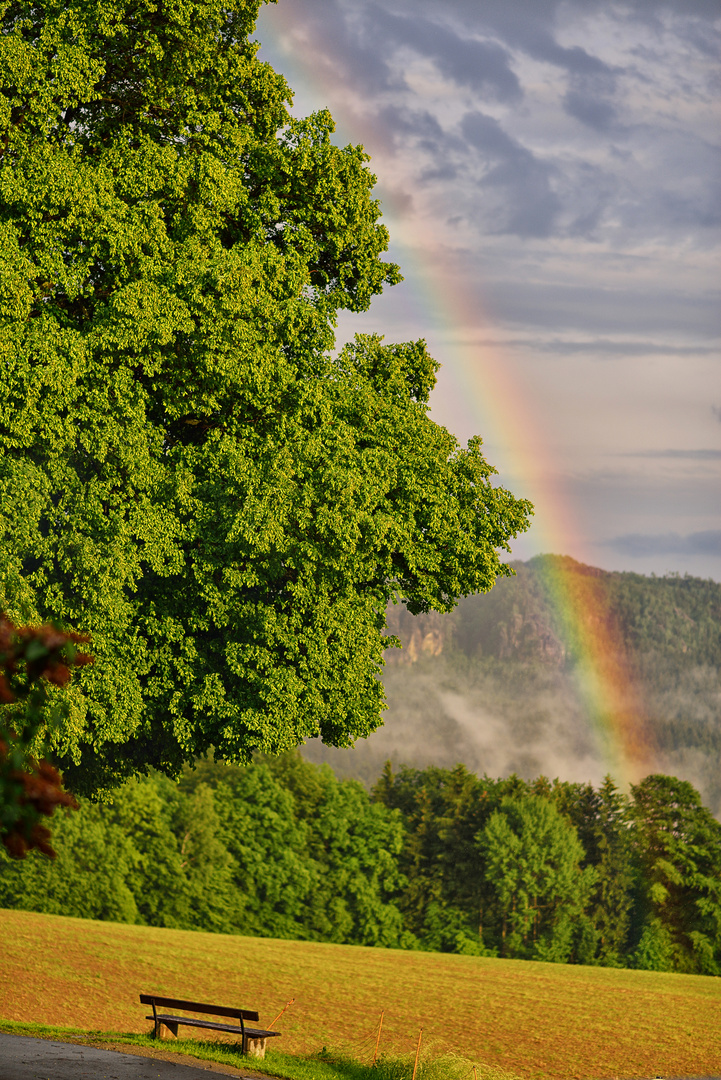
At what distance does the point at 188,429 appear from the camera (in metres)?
21.0

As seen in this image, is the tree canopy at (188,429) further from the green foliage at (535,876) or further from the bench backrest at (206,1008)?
the green foliage at (535,876)

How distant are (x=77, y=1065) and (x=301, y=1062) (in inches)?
164

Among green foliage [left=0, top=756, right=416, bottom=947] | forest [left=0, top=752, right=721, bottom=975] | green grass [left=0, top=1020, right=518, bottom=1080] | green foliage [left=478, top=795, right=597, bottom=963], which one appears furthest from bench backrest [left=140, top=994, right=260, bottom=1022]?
green foliage [left=478, top=795, right=597, bottom=963]

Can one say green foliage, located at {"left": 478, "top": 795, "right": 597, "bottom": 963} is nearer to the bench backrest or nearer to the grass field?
the grass field

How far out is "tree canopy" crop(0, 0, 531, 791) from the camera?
58.2ft

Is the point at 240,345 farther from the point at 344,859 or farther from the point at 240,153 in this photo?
the point at 344,859

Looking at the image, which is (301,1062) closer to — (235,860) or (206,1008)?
(206,1008)

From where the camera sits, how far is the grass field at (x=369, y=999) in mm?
26766

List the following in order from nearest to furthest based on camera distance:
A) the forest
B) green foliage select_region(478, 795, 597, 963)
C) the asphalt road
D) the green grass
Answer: the asphalt road → the green grass → the forest → green foliage select_region(478, 795, 597, 963)

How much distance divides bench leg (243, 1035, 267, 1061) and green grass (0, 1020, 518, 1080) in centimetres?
13

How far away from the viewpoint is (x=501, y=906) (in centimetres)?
9400

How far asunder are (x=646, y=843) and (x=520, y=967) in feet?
120

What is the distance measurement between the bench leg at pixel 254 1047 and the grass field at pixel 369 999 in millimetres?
2713

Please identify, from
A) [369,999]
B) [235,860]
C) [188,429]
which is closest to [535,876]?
[235,860]
